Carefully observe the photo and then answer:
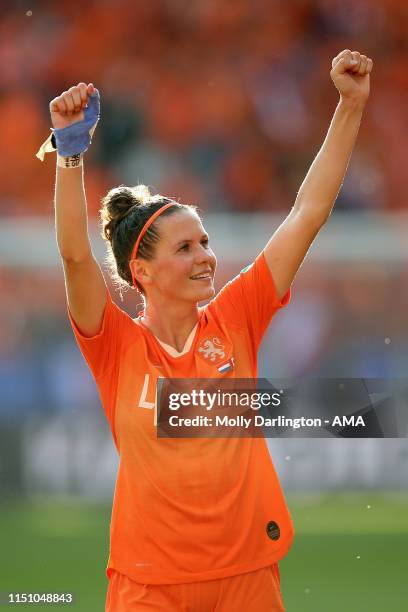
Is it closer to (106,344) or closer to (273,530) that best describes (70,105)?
(106,344)

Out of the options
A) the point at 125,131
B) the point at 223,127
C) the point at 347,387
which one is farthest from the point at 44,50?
the point at 347,387

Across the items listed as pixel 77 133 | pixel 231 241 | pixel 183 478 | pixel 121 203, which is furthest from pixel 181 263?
pixel 231 241

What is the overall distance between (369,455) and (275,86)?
3604 millimetres

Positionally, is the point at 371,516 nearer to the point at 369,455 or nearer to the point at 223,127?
the point at 369,455

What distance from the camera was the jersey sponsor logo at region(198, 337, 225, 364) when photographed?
2447 millimetres

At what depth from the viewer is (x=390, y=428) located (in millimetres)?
4973

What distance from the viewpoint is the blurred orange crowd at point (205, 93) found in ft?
23.0

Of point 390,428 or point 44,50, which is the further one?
point 44,50

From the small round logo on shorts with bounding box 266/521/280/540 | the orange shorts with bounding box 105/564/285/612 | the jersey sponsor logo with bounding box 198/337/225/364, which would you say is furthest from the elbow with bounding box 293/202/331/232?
the orange shorts with bounding box 105/564/285/612

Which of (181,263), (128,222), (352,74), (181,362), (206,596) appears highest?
(352,74)

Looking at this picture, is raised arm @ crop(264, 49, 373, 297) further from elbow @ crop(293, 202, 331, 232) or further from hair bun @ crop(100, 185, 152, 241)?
hair bun @ crop(100, 185, 152, 241)

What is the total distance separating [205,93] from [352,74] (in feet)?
16.6

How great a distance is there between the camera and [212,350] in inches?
96.9

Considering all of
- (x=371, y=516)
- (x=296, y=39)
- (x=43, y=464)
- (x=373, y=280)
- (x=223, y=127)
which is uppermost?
(x=296, y=39)
